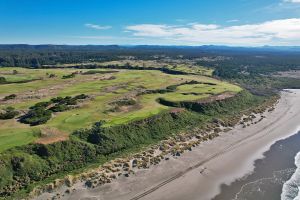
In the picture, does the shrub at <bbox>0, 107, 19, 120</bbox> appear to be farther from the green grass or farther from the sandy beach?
the sandy beach

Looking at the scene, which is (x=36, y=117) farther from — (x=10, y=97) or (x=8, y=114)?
(x=10, y=97)

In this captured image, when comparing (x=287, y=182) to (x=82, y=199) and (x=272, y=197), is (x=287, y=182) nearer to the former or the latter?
(x=272, y=197)

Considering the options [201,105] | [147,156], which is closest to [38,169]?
[147,156]

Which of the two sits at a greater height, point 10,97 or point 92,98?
point 92,98

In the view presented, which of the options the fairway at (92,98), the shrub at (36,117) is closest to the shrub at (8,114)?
the fairway at (92,98)

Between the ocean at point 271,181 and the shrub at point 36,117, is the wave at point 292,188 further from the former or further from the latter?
the shrub at point 36,117

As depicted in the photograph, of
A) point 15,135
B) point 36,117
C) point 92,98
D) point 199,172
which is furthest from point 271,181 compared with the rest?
point 92,98

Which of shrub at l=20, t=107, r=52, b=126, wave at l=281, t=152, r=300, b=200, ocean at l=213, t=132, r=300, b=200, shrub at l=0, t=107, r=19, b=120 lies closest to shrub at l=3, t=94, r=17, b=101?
shrub at l=0, t=107, r=19, b=120
